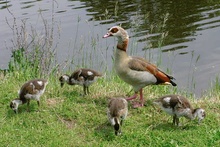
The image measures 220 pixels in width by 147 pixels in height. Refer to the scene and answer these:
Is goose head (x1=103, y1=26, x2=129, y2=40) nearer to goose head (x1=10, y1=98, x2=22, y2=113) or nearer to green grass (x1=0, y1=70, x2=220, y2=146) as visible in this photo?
green grass (x1=0, y1=70, x2=220, y2=146)

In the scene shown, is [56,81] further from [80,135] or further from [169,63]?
[169,63]

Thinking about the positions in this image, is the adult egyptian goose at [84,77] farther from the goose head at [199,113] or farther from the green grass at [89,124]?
the goose head at [199,113]

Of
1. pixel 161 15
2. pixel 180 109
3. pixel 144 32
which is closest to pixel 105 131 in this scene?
pixel 180 109

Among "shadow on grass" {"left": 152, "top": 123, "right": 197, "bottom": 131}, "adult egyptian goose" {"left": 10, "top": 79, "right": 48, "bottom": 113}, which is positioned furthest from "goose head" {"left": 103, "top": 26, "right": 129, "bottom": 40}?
"shadow on grass" {"left": 152, "top": 123, "right": 197, "bottom": 131}

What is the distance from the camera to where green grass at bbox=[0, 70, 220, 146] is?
6.93 meters

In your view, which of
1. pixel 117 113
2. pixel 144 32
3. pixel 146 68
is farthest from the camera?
pixel 144 32

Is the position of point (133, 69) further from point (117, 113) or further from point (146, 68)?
point (117, 113)

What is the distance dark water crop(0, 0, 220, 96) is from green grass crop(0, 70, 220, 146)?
120 inches

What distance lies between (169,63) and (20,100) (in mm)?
6949

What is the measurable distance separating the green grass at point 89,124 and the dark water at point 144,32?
3.05 meters

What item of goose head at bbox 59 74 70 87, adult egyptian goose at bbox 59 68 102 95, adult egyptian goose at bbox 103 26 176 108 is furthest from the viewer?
goose head at bbox 59 74 70 87

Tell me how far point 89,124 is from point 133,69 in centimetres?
157

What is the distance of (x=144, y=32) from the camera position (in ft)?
56.3

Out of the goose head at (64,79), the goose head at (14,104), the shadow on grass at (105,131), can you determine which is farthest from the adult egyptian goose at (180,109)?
the goose head at (14,104)
